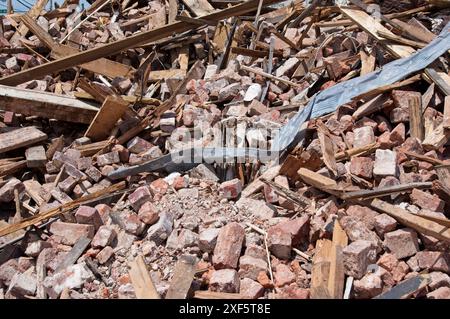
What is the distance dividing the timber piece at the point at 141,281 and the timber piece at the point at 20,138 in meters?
2.39

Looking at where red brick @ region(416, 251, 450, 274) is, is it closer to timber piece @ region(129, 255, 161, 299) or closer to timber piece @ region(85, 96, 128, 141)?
timber piece @ region(129, 255, 161, 299)

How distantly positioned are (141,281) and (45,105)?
9.43 ft

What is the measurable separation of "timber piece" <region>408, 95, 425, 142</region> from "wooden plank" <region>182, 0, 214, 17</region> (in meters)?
3.88

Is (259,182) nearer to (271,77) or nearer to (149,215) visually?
(149,215)

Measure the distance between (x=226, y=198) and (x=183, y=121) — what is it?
4.37 feet

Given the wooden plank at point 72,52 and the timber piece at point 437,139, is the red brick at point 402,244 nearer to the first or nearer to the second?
the timber piece at point 437,139

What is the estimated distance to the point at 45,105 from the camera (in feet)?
18.5

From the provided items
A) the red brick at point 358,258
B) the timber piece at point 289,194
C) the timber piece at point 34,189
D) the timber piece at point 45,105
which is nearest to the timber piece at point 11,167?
the timber piece at point 34,189

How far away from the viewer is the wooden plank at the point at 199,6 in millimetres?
7625

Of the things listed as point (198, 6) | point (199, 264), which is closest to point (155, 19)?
point (198, 6)

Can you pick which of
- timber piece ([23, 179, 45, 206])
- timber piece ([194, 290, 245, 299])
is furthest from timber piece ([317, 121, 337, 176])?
timber piece ([23, 179, 45, 206])

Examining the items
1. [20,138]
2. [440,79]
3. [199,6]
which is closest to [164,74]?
[199,6]

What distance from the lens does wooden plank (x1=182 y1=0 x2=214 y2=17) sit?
7.62 metres

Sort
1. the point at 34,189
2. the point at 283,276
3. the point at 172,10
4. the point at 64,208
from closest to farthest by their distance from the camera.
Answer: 1. the point at 283,276
2. the point at 64,208
3. the point at 34,189
4. the point at 172,10
